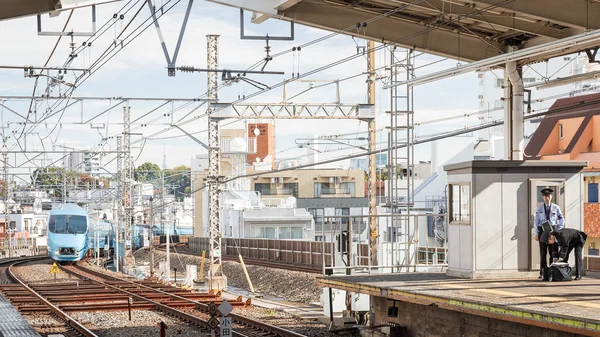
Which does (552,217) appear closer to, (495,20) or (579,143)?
(495,20)

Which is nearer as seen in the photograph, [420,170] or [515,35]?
[515,35]

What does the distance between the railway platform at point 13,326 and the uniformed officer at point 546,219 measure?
864 cm

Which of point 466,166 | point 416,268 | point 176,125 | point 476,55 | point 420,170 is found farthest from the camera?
point 420,170

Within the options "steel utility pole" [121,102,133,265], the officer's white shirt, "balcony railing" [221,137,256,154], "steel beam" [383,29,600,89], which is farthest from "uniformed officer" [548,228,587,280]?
"balcony railing" [221,137,256,154]

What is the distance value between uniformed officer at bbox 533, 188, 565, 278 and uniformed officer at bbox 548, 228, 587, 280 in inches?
3.7

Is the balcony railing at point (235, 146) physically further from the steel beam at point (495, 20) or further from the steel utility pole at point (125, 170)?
the steel beam at point (495, 20)

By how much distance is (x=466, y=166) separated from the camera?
1524 centimetres

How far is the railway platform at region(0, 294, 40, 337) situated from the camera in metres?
15.9

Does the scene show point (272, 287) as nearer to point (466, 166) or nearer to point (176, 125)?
point (176, 125)

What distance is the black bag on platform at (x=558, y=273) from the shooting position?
14.3 m

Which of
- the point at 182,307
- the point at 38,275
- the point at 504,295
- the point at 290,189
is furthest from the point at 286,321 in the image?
the point at 290,189

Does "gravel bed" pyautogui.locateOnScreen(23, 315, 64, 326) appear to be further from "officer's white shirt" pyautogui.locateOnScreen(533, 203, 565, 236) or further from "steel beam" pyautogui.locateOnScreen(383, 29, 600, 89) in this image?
"officer's white shirt" pyautogui.locateOnScreen(533, 203, 565, 236)

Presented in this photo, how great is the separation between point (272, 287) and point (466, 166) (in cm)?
2103

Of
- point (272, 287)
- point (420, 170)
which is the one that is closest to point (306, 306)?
Result: point (272, 287)
